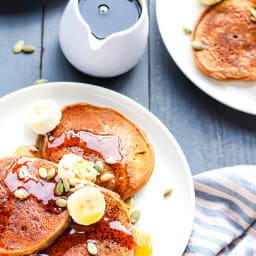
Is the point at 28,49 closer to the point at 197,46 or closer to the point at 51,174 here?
the point at 51,174

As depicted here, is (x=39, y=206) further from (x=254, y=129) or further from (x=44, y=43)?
(x=254, y=129)

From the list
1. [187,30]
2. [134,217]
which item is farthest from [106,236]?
[187,30]

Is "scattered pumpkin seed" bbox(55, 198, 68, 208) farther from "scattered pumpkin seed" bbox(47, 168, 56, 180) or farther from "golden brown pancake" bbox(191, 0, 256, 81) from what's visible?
"golden brown pancake" bbox(191, 0, 256, 81)

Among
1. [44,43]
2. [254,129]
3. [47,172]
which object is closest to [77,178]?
[47,172]

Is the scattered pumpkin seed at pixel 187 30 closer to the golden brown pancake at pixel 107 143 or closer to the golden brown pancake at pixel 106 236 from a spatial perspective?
the golden brown pancake at pixel 107 143

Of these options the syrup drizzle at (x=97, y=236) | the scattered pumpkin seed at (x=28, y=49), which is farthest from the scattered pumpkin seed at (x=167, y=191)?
the scattered pumpkin seed at (x=28, y=49)
